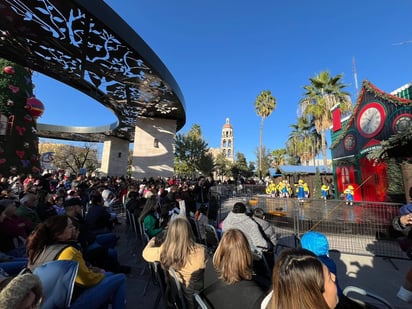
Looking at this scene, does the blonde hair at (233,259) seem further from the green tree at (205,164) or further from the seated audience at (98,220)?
the green tree at (205,164)

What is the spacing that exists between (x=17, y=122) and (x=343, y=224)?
709 inches

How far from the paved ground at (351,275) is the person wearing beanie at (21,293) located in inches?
74.8

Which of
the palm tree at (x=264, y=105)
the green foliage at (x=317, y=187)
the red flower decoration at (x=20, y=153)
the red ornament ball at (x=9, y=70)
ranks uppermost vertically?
the palm tree at (x=264, y=105)

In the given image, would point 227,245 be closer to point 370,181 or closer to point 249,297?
point 249,297

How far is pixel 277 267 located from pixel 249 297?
0.54 m

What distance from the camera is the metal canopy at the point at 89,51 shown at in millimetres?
7383

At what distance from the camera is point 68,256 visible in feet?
6.24

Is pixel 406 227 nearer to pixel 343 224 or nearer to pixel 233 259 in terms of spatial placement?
pixel 233 259

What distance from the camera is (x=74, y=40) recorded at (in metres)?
8.74

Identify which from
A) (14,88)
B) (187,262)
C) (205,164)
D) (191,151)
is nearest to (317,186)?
(187,262)

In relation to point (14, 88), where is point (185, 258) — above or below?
below

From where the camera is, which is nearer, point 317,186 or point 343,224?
point 343,224

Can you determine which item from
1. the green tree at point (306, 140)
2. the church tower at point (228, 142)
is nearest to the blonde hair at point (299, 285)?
the green tree at point (306, 140)

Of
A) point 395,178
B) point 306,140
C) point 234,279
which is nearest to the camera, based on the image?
point 234,279
